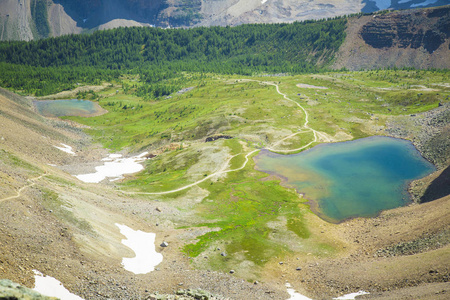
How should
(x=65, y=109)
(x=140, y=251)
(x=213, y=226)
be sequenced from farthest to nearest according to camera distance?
(x=65, y=109) < (x=213, y=226) < (x=140, y=251)

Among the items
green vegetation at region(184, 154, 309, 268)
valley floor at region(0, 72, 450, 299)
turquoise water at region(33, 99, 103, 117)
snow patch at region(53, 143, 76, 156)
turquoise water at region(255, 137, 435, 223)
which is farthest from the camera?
turquoise water at region(33, 99, 103, 117)

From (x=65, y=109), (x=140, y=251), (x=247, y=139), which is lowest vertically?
(x=65, y=109)

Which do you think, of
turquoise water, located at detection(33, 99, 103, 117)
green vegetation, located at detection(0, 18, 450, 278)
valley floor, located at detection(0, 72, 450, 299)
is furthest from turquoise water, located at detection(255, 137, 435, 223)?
turquoise water, located at detection(33, 99, 103, 117)

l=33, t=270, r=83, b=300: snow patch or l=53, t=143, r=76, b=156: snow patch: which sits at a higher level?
l=33, t=270, r=83, b=300: snow patch

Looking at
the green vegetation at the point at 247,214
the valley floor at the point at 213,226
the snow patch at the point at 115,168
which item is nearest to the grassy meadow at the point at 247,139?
the green vegetation at the point at 247,214

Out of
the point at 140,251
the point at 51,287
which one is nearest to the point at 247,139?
the point at 140,251

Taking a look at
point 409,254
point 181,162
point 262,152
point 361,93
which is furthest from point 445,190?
point 361,93

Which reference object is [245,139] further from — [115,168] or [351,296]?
[351,296]

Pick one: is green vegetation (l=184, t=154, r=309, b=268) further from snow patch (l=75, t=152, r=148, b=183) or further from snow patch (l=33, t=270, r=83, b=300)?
snow patch (l=75, t=152, r=148, b=183)
